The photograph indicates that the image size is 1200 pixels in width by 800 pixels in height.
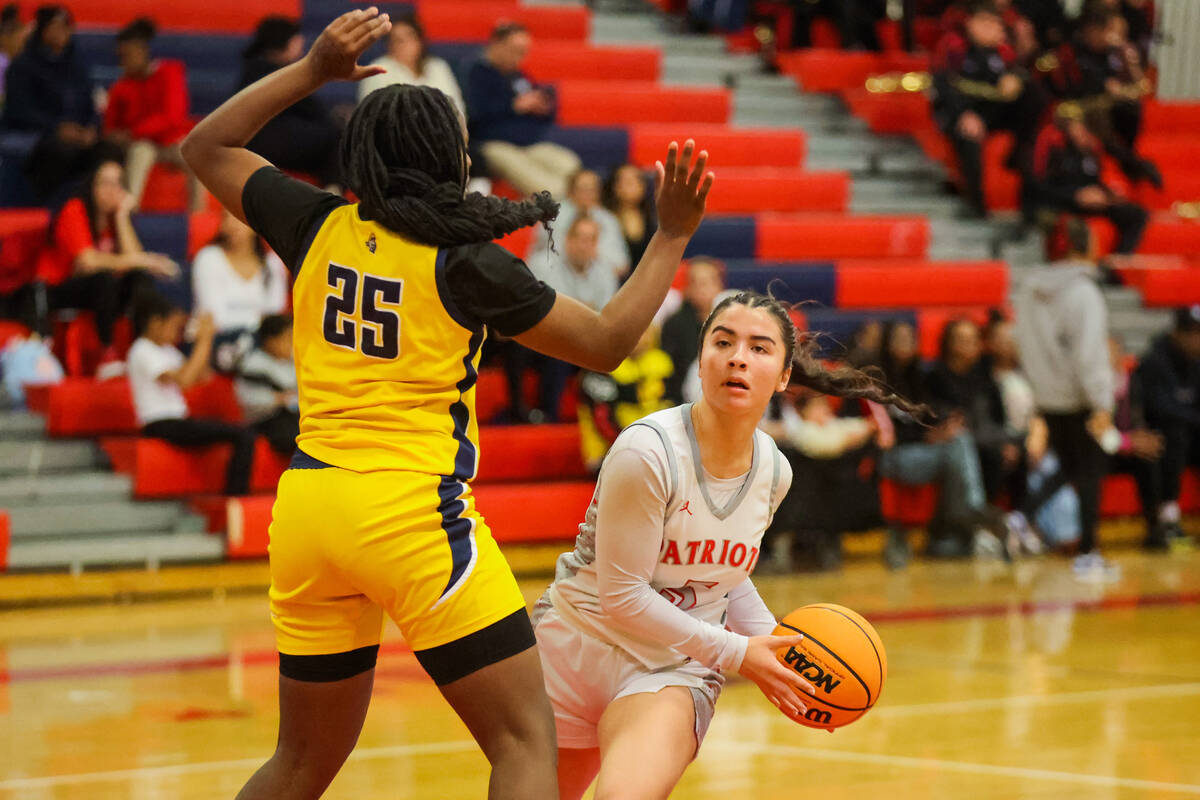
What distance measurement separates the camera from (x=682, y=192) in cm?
313

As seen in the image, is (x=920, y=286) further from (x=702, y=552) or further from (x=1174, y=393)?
(x=702, y=552)

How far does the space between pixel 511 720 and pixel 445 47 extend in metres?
10.5

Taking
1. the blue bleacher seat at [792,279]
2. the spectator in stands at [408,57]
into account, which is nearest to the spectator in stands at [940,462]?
the blue bleacher seat at [792,279]

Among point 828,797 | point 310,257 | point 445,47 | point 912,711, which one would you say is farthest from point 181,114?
point 310,257

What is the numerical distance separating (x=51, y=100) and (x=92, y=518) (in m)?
3.05

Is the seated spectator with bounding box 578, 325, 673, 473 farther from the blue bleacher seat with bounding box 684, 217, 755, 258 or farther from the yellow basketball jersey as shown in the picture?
the yellow basketball jersey

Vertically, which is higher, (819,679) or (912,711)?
(819,679)

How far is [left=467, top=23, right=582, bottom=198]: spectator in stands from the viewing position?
11109 mm

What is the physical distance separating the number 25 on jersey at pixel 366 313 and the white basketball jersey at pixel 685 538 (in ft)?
2.28

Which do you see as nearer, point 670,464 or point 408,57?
point 670,464

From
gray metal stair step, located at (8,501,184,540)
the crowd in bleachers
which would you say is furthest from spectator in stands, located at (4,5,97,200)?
gray metal stair step, located at (8,501,184,540)

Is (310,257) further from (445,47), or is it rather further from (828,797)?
(445,47)

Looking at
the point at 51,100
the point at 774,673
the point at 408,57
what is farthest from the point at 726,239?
the point at 774,673

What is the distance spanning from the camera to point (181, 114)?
1059 cm
